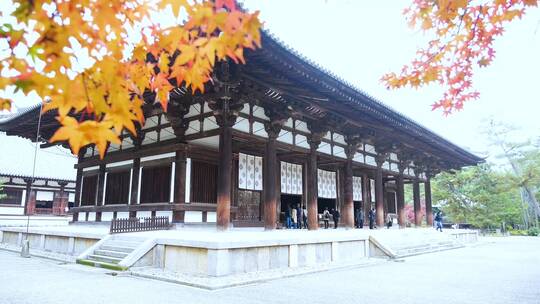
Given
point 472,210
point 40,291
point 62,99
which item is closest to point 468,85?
point 62,99

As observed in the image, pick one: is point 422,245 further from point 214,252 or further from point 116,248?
point 116,248

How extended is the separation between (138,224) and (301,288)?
6429 millimetres

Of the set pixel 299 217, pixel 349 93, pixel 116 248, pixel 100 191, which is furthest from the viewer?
pixel 299 217

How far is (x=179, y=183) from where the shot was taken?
496 inches

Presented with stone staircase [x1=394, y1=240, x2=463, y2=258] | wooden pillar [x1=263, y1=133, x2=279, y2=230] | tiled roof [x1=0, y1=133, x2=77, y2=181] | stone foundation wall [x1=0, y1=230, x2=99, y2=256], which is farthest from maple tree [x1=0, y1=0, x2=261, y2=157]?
tiled roof [x1=0, y1=133, x2=77, y2=181]

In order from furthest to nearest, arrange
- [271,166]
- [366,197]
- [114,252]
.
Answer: [366,197] → [271,166] → [114,252]

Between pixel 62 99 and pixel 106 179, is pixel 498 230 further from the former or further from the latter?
pixel 62 99

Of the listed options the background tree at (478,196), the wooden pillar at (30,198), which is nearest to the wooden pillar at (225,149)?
the wooden pillar at (30,198)

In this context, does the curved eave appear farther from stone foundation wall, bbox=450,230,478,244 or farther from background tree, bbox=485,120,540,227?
background tree, bbox=485,120,540,227

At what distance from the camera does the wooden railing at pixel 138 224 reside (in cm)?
1145

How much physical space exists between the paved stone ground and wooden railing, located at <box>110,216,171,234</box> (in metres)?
1.80

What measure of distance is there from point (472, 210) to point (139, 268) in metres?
35.4

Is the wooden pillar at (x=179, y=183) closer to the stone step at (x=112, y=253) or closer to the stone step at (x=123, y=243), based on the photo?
the stone step at (x=123, y=243)

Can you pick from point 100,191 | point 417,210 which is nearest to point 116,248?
point 100,191
